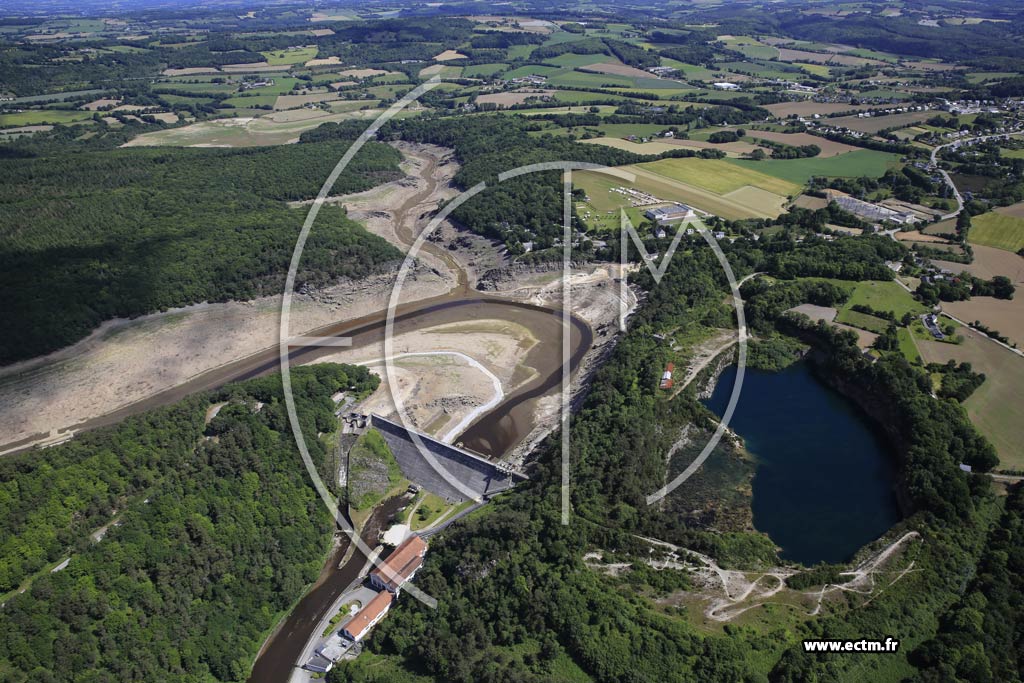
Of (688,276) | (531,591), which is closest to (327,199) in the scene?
(688,276)

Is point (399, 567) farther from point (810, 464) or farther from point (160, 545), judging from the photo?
point (810, 464)

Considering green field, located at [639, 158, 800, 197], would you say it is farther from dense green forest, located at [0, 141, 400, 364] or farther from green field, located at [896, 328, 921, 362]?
dense green forest, located at [0, 141, 400, 364]

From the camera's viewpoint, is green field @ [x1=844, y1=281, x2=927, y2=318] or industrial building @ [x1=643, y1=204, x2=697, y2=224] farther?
industrial building @ [x1=643, y1=204, x2=697, y2=224]

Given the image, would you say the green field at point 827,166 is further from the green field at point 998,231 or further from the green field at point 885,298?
A: the green field at point 885,298

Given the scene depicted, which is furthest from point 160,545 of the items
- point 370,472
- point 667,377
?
point 667,377

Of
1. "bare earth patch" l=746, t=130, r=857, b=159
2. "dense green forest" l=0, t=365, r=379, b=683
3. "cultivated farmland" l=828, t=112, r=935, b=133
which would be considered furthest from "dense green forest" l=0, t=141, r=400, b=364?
"cultivated farmland" l=828, t=112, r=935, b=133

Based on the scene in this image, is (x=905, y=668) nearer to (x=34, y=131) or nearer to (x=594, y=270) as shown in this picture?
(x=594, y=270)
